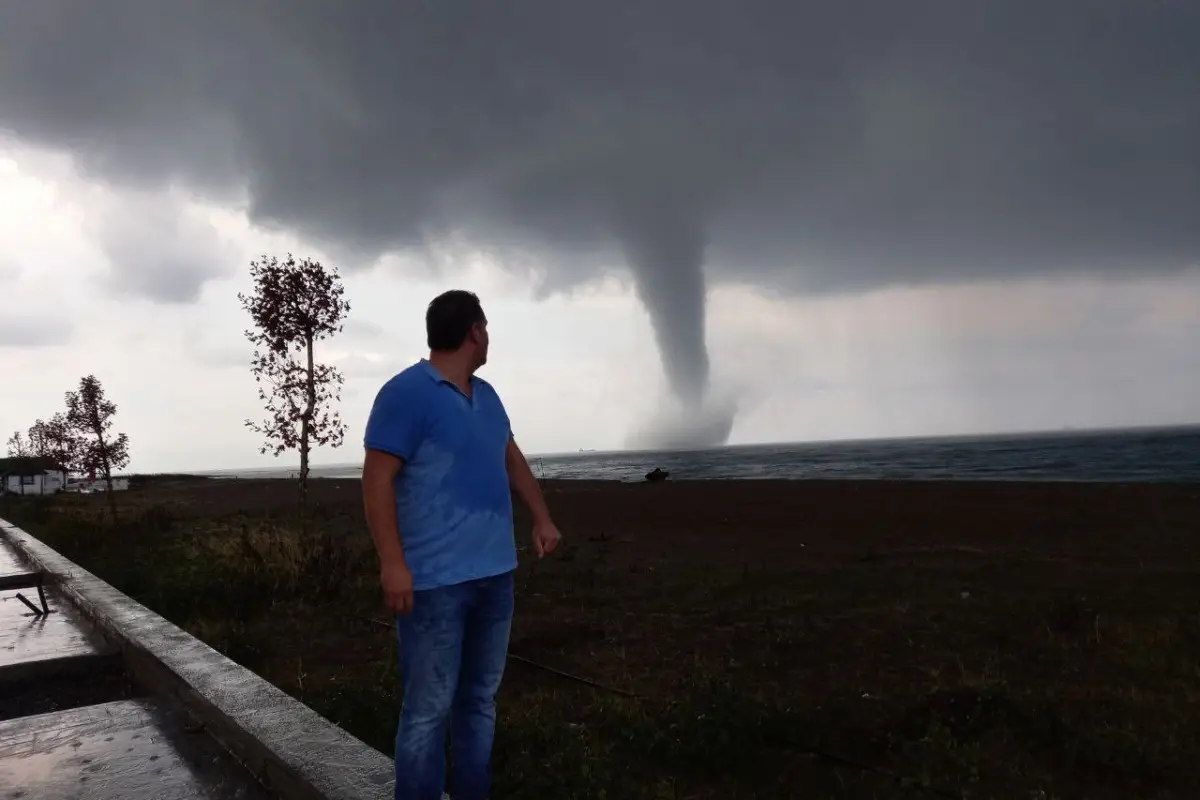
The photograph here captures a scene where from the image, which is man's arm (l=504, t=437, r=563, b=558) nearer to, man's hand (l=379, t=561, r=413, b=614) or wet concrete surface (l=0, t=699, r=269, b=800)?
man's hand (l=379, t=561, r=413, b=614)

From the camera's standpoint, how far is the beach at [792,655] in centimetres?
440

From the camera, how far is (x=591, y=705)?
5492 mm

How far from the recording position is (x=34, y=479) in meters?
54.4

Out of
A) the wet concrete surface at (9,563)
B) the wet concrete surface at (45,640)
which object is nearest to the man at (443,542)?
the wet concrete surface at (45,640)

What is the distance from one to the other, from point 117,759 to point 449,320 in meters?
2.84

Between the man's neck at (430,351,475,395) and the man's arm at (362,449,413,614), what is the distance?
384 millimetres

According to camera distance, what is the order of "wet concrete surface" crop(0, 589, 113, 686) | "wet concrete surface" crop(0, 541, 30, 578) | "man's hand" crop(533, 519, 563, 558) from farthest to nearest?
"wet concrete surface" crop(0, 541, 30, 578)
"wet concrete surface" crop(0, 589, 113, 686)
"man's hand" crop(533, 519, 563, 558)

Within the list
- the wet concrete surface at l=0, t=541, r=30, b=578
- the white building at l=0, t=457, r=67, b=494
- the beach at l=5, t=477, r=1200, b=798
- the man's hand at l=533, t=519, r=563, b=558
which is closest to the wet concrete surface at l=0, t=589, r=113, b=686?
the beach at l=5, t=477, r=1200, b=798

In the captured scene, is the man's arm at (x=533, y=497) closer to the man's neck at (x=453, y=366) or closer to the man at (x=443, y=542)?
the man at (x=443, y=542)

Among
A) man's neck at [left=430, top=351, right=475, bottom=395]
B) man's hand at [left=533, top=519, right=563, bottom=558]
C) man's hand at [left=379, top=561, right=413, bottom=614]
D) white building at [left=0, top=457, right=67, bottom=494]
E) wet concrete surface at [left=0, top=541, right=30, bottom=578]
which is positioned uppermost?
white building at [left=0, top=457, right=67, bottom=494]

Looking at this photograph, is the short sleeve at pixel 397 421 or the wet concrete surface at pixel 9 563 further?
the wet concrete surface at pixel 9 563

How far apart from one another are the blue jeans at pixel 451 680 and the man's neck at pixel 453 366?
27.2 inches

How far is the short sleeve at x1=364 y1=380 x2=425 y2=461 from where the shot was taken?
2.62 meters

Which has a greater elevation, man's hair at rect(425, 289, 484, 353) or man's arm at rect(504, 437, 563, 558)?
man's hair at rect(425, 289, 484, 353)
